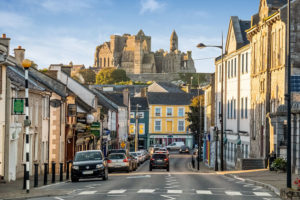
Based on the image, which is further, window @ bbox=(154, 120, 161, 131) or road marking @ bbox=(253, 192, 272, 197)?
window @ bbox=(154, 120, 161, 131)

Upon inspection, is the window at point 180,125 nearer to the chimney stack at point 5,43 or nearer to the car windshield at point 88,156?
the car windshield at point 88,156

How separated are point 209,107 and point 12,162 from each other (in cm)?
4417

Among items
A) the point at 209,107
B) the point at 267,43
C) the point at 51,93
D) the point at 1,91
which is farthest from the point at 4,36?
the point at 209,107

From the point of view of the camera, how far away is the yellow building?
397ft

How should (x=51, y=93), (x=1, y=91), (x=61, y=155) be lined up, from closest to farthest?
(x=1, y=91) → (x=51, y=93) → (x=61, y=155)

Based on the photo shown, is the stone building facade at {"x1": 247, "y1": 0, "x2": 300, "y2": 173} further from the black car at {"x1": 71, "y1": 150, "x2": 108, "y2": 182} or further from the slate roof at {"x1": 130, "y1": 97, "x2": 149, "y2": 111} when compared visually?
the slate roof at {"x1": 130, "y1": 97, "x2": 149, "y2": 111}

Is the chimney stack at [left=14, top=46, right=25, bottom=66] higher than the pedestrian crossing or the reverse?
higher

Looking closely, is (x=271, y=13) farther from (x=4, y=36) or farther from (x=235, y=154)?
(x=4, y=36)

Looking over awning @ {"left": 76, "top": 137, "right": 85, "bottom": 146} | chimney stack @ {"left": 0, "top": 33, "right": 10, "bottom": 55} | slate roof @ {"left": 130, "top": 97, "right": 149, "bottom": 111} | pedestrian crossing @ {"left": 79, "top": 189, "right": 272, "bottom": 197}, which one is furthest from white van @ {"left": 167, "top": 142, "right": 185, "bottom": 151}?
pedestrian crossing @ {"left": 79, "top": 189, "right": 272, "bottom": 197}

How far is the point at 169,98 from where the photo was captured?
12275 cm

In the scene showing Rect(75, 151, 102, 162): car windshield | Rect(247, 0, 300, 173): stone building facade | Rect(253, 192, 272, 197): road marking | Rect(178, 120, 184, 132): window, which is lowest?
Rect(253, 192, 272, 197): road marking

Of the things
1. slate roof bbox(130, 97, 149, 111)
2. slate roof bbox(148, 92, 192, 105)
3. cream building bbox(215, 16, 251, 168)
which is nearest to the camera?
cream building bbox(215, 16, 251, 168)

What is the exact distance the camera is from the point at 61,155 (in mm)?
44625

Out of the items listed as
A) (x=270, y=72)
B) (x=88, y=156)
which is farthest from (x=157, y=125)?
(x=88, y=156)
